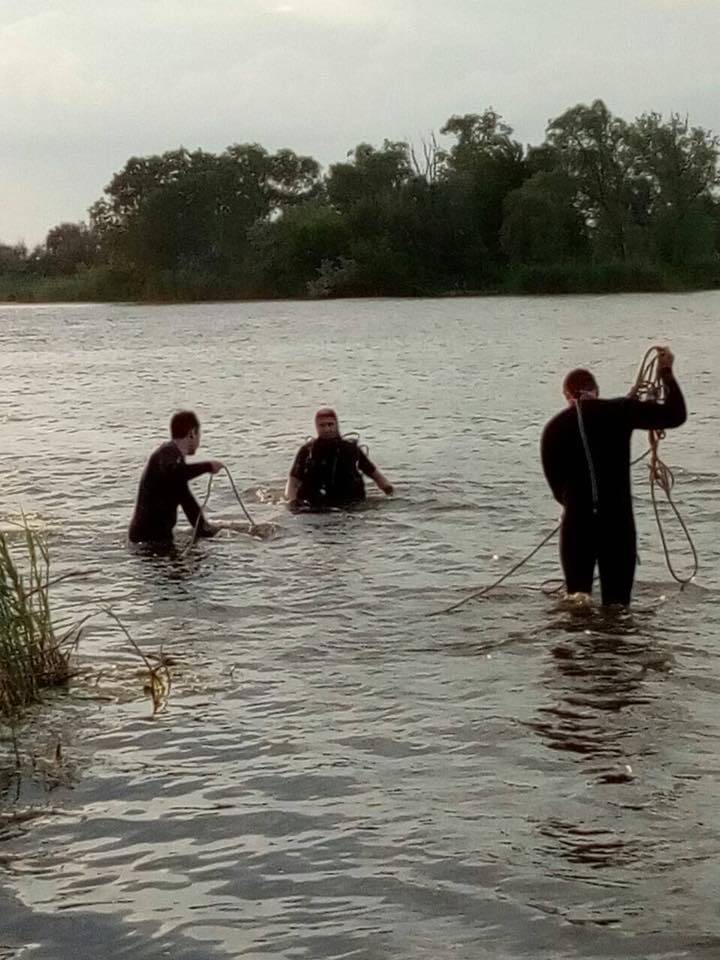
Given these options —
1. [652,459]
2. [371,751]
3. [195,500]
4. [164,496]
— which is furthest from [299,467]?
[371,751]

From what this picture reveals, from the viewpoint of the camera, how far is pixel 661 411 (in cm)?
1004

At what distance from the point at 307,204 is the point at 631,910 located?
92441 millimetres

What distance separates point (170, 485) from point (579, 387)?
4.70 metres

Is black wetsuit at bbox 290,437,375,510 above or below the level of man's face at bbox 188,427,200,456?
below

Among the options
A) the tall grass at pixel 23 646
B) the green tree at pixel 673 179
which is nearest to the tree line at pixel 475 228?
the green tree at pixel 673 179

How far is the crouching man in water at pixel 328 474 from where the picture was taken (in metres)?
15.7

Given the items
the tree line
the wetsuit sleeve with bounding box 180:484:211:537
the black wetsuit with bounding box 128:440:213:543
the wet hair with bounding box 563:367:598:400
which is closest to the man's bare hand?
the wet hair with bounding box 563:367:598:400

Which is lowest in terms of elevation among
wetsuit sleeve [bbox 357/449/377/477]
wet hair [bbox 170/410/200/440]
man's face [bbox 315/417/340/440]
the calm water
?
the calm water

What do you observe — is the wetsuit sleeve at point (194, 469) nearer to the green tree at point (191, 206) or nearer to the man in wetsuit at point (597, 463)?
the man in wetsuit at point (597, 463)

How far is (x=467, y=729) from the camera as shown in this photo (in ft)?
27.2

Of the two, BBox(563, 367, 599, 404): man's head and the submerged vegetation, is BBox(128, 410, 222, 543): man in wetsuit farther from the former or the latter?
the submerged vegetation

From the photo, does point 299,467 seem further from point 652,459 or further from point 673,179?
point 673,179

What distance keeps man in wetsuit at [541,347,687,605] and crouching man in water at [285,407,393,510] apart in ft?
17.4

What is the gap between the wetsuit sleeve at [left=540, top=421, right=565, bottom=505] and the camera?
1023cm
